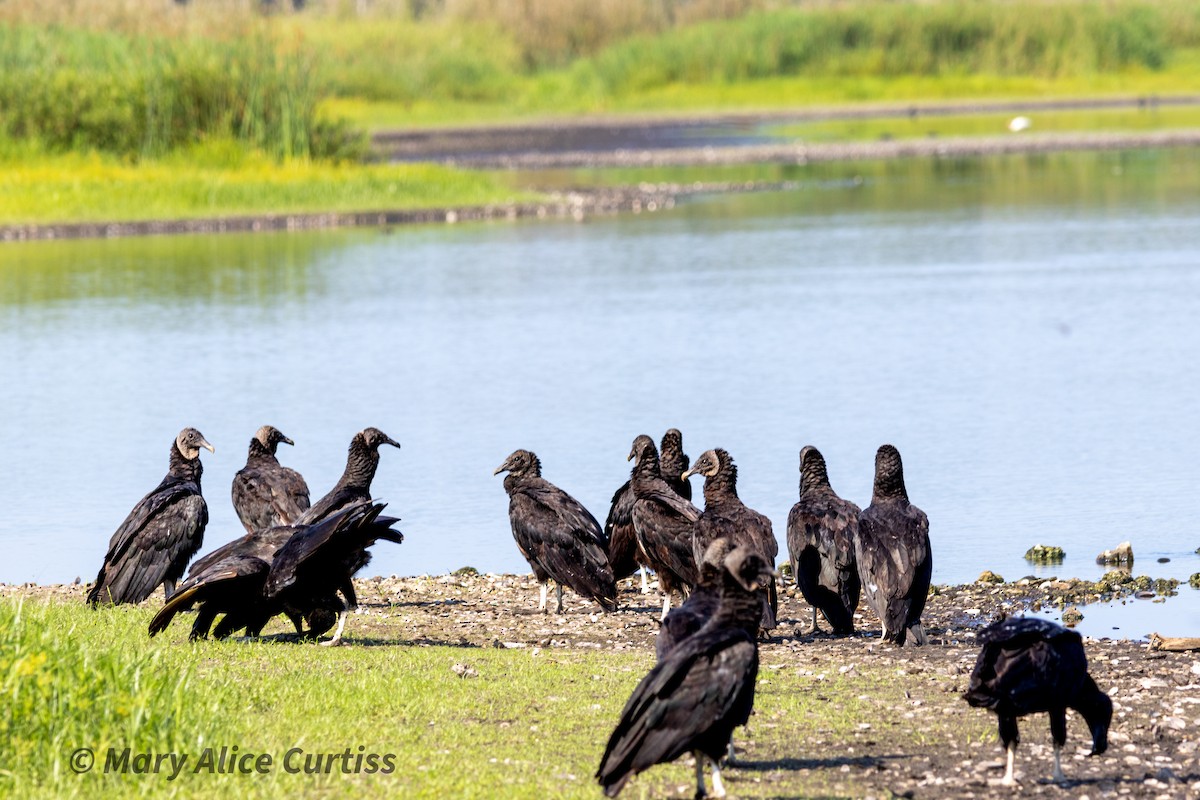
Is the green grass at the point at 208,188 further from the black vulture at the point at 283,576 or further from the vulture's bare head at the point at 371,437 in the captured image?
the black vulture at the point at 283,576

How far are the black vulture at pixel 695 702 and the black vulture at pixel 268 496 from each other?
19.4ft

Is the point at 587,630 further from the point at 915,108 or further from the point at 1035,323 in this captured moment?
the point at 915,108

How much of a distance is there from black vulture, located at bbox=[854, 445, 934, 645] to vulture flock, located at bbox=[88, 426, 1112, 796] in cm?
1

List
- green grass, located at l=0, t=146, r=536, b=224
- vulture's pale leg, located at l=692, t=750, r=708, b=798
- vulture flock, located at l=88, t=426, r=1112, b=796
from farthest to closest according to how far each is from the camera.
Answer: green grass, located at l=0, t=146, r=536, b=224, vulture's pale leg, located at l=692, t=750, r=708, b=798, vulture flock, located at l=88, t=426, r=1112, b=796

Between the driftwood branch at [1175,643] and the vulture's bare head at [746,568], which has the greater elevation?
the vulture's bare head at [746,568]

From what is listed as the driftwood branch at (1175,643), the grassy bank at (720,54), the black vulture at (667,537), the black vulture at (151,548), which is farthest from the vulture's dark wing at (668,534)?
the grassy bank at (720,54)

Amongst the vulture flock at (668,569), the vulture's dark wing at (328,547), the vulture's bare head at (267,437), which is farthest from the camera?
the vulture's bare head at (267,437)

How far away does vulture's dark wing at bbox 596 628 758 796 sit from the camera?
7.69 metres

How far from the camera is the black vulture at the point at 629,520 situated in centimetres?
1323

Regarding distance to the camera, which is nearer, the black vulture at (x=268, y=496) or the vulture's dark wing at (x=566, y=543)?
the vulture's dark wing at (x=566, y=543)

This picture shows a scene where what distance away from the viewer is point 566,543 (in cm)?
1245

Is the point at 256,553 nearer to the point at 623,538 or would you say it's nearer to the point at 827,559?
the point at 623,538

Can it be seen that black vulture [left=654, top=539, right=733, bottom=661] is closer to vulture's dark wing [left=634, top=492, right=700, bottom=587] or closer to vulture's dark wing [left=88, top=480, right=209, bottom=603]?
vulture's dark wing [left=634, top=492, right=700, bottom=587]

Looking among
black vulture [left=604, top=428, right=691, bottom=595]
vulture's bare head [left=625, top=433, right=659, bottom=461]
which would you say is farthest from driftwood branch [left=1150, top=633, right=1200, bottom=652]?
Result: vulture's bare head [left=625, top=433, right=659, bottom=461]
